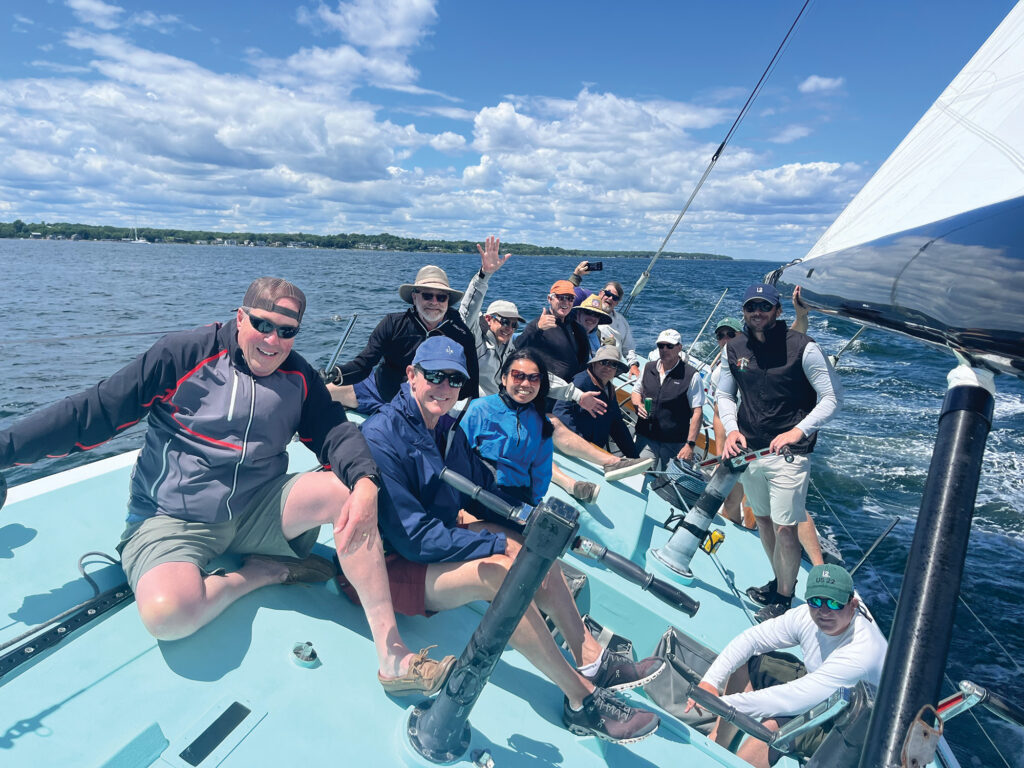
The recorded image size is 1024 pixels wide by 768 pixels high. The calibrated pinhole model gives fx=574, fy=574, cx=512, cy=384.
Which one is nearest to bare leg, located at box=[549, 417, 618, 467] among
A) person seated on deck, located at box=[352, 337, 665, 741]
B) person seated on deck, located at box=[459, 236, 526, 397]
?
person seated on deck, located at box=[459, 236, 526, 397]

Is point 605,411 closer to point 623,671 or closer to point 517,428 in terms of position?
point 517,428

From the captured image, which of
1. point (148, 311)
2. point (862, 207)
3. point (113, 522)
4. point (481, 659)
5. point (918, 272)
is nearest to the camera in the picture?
point (918, 272)

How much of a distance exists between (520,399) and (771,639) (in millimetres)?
1496

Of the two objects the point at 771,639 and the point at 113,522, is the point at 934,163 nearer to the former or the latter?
the point at 771,639

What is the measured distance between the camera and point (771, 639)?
8.12 ft

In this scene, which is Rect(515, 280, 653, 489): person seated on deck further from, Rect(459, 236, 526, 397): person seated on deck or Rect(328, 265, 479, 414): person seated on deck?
Rect(328, 265, 479, 414): person seated on deck

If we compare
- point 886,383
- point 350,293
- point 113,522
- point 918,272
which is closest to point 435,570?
point 113,522

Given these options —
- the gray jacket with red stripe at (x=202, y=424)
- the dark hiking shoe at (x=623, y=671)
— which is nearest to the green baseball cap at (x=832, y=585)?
the dark hiking shoe at (x=623, y=671)

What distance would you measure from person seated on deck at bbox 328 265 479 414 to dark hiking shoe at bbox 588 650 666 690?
Result: 185 centimetres

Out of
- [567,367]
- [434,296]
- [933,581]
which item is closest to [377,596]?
[933,581]

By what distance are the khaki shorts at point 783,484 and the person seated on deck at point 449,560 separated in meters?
1.65

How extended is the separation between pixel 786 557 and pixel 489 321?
240 centimetres

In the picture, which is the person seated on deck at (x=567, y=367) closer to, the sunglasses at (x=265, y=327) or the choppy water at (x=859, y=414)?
the choppy water at (x=859, y=414)

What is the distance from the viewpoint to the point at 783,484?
10.3 feet
